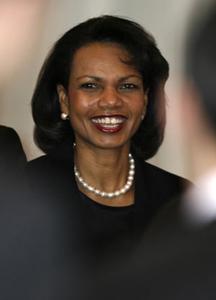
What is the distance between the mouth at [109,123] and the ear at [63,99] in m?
0.08

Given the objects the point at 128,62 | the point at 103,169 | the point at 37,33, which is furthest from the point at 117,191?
the point at 37,33

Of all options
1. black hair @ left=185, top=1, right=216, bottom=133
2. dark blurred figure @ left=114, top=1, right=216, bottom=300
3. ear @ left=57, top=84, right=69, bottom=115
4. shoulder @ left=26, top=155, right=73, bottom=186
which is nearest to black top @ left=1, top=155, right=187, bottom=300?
shoulder @ left=26, top=155, right=73, bottom=186

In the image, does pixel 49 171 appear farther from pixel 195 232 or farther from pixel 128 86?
pixel 195 232

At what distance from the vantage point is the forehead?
98cm

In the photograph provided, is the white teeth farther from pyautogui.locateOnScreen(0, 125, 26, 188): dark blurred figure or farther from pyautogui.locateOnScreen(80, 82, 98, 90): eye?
pyautogui.locateOnScreen(0, 125, 26, 188): dark blurred figure

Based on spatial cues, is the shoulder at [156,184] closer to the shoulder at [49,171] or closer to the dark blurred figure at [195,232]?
the shoulder at [49,171]

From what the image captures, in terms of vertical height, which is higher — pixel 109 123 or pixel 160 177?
pixel 109 123

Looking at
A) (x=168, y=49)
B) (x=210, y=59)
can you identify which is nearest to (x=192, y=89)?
(x=210, y=59)

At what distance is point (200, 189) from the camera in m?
0.94

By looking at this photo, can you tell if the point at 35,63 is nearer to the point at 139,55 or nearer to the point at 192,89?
the point at 139,55

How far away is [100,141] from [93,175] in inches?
3.1

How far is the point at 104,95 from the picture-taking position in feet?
3.20

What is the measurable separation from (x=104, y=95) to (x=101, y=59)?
0.07 m

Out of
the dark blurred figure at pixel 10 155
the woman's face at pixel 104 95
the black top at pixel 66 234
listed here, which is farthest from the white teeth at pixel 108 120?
the dark blurred figure at pixel 10 155
